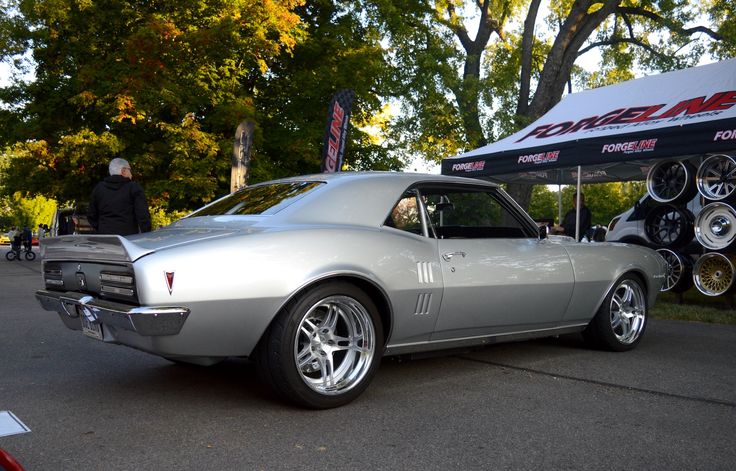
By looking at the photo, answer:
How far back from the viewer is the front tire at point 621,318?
5500mm

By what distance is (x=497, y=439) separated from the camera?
10.6 feet

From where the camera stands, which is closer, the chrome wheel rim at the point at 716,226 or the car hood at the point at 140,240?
the car hood at the point at 140,240

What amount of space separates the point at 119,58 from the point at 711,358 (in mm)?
15741

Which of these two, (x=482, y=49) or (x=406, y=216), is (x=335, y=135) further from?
(x=482, y=49)

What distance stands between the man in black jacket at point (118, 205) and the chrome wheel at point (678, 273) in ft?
22.7

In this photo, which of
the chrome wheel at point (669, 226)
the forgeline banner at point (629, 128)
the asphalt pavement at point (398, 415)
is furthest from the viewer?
the chrome wheel at point (669, 226)

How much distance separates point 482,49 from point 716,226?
17.8 metres

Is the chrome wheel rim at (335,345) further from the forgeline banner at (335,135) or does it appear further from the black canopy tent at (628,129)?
the forgeline banner at (335,135)

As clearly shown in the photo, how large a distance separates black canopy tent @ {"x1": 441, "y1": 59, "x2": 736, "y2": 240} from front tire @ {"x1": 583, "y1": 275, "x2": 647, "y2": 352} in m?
3.15

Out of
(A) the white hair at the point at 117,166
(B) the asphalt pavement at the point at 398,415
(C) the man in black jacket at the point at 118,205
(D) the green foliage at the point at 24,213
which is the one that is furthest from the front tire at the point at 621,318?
(D) the green foliage at the point at 24,213

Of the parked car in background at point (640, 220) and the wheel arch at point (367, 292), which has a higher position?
the parked car in background at point (640, 220)

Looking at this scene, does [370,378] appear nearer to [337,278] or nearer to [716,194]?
[337,278]

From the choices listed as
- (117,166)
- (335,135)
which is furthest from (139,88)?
(117,166)

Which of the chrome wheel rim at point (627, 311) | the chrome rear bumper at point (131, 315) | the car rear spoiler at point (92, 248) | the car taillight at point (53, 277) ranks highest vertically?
the car rear spoiler at point (92, 248)
